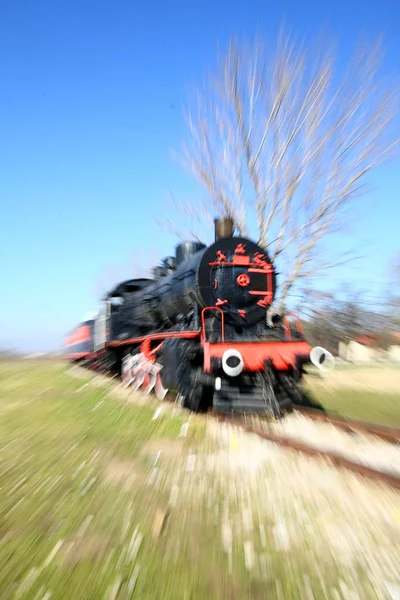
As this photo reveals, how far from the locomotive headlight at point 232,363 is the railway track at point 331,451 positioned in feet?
2.50

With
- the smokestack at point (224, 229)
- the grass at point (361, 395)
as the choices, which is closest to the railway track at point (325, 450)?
the grass at point (361, 395)

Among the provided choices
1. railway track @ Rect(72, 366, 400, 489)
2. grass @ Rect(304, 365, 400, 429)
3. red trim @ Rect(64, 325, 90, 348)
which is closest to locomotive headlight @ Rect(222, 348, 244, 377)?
railway track @ Rect(72, 366, 400, 489)

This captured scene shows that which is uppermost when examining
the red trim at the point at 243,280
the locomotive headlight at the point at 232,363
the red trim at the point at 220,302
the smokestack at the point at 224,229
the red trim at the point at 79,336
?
the smokestack at the point at 224,229

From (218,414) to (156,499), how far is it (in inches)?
133

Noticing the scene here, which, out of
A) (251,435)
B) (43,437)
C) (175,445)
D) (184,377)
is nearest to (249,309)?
(184,377)

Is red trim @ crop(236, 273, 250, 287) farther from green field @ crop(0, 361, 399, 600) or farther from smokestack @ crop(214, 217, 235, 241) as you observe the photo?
green field @ crop(0, 361, 399, 600)

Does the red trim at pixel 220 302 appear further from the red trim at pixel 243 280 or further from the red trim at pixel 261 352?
the red trim at pixel 261 352

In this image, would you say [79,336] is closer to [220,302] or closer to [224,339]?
[220,302]

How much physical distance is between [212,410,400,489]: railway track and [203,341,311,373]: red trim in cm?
88

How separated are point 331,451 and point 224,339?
255 cm

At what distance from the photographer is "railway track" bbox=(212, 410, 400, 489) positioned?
397 centimetres

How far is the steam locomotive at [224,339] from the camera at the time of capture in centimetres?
674

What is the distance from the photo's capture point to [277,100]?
16562mm

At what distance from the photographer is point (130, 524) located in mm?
3141
